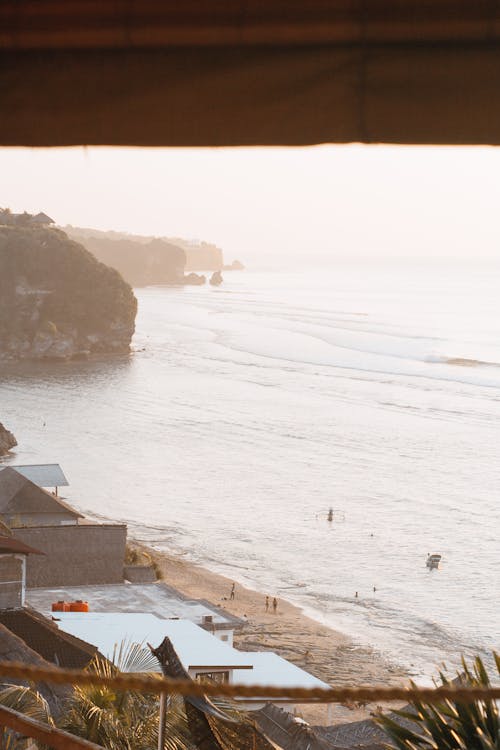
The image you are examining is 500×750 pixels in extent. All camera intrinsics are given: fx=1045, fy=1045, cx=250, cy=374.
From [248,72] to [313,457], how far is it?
27535mm

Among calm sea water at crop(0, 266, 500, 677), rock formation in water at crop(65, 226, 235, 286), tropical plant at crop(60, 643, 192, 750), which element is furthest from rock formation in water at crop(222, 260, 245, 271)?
tropical plant at crop(60, 643, 192, 750)

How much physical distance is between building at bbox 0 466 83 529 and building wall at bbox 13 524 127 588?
2719 millimetres

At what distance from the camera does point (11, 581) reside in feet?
40.6

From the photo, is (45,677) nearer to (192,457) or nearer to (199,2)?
(199,2)

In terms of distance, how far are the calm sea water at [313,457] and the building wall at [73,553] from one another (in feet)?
10.1

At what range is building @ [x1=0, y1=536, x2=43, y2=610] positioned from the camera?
40.3ft

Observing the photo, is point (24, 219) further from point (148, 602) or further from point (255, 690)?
point (255, 690)

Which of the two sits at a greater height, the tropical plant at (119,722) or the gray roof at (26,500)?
the tropical plant at (119,722)

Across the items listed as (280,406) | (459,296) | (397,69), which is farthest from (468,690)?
(459,296)

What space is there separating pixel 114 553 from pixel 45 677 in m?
15.1

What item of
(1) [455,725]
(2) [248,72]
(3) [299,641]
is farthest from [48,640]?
(2) [248,72]

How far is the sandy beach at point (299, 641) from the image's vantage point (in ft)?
45.9

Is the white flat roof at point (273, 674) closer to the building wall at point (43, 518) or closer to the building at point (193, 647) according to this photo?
the building at point (193, 647)

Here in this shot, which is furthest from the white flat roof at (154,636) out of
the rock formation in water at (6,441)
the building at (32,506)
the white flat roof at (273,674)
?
the rock formation in water at (6,441)
